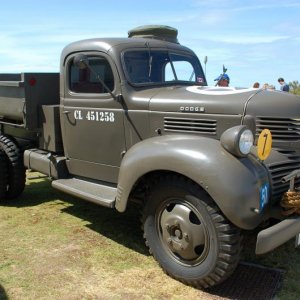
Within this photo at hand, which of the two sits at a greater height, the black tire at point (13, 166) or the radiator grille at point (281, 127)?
the radiator grille at point (281, 127)

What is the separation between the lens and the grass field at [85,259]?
340 centimetres

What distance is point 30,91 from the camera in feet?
16.6

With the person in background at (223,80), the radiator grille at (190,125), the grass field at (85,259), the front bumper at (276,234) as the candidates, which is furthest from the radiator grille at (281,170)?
the person in background at (223,80)

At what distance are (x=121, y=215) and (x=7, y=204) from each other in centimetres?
155

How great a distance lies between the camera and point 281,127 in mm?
3623

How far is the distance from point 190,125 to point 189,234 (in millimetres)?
958

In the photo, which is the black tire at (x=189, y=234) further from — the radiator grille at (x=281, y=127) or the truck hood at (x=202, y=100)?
the radiator grille at (x=281, y=127)

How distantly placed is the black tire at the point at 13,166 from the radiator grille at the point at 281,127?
10.2 ft

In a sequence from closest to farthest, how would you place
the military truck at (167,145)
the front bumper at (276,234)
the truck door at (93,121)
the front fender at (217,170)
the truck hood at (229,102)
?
the front bumper at (276,234) → the front fender at (217,170) → the military truck at (167,145) → the truck hood at (229,102) → the truck door at (93,121)

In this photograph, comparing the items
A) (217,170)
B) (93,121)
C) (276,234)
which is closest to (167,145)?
(217,170)

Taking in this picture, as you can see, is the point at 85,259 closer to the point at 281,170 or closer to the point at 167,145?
the point at 167,145

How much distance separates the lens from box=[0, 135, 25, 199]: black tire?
550cm

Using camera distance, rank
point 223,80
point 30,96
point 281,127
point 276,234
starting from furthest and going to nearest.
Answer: point 223,80 < point 30,96 < point 281,127 < point 276,234

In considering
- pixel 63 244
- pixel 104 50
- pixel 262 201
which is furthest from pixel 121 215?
pixel 262 201
